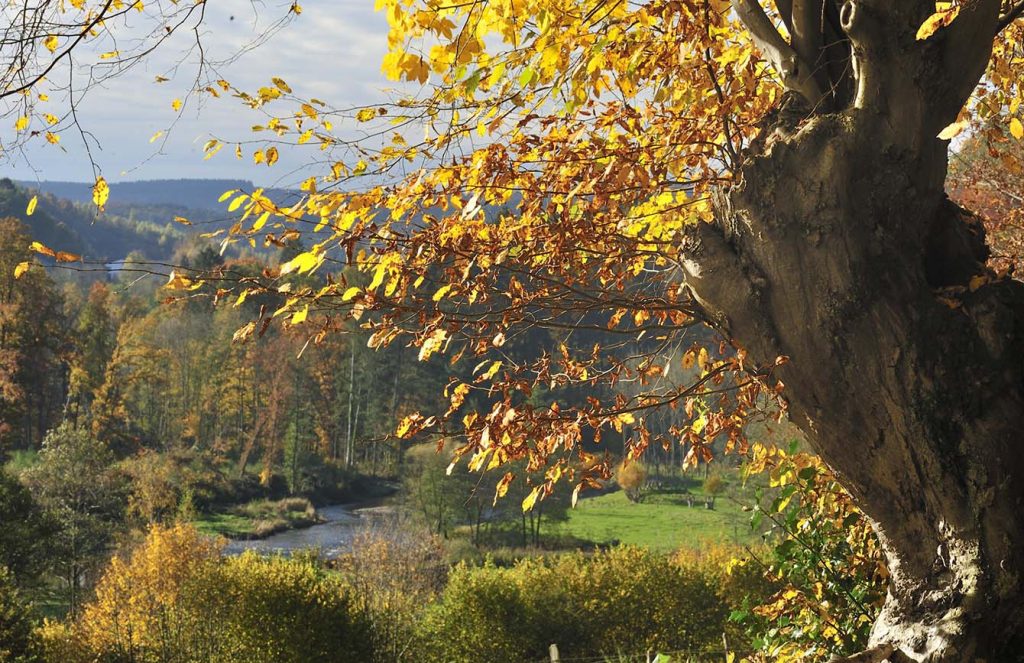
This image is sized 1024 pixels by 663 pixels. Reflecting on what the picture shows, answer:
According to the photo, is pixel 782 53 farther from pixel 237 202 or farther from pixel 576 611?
pixel 576 611

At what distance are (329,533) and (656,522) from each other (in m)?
13.7

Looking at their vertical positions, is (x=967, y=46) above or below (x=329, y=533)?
above

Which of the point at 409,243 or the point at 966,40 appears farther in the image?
the point at 409,243

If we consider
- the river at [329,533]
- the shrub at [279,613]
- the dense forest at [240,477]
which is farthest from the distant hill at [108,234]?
the shrub at [279,613]

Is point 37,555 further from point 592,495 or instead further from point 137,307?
point 592,495

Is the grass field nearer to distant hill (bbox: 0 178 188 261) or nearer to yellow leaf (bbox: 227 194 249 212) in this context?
yellow leaf (bbox: 227 194 249 212)

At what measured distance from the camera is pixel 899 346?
2.76 metres

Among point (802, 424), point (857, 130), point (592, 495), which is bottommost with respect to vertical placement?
point (592, 495)

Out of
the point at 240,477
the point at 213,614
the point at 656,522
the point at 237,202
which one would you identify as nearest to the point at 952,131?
the point at 237,202

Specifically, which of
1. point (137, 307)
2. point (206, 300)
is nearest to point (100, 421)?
point (137, 307)

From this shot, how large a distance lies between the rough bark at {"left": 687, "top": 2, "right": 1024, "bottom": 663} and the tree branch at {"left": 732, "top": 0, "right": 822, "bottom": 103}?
0.72ft

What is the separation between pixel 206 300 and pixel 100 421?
11.9 metres

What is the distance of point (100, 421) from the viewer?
1312 inches

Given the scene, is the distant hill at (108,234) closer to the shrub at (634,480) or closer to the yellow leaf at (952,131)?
the shrub at (634,480)
